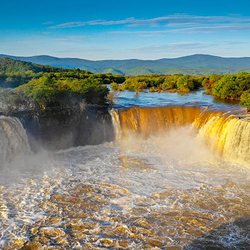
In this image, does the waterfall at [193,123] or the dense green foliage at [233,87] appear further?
the dense green foliage at [233,87]

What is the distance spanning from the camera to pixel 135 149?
16500 millimetres

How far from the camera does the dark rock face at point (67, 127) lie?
15.8 metres

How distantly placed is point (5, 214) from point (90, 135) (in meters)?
9.28

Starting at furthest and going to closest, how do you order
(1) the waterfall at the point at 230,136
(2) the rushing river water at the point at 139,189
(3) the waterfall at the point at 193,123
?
(3) the waterfall at the point at 193,123 < (1) the waterfall at the point at 230,136 < (2) the rushing river water at the point at 139,189

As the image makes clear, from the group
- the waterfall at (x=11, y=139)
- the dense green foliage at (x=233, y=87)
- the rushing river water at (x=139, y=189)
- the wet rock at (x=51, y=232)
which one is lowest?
the wet rock at (x=51, y=232)

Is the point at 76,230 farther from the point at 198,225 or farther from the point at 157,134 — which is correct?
the point at 157,134

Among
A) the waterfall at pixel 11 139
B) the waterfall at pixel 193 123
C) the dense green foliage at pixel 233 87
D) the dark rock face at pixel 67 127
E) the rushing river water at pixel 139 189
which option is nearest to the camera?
the rushing river water at pixel 139 189

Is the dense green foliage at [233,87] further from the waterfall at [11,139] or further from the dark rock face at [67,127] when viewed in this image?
the waterfall at [11,139]

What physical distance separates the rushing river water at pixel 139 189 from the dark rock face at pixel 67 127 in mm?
625

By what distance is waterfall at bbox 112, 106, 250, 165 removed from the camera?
48.6ft

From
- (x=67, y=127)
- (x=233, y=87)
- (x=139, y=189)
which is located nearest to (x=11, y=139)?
(x=67, y=127)

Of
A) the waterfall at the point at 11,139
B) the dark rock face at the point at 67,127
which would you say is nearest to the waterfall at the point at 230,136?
the dark rock face at the point at 67,127

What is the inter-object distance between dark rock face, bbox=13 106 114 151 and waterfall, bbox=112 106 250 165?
2.90 feet

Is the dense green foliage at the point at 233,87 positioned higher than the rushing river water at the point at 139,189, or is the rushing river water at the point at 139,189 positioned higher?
the dense green foliage at the point at 233,87
